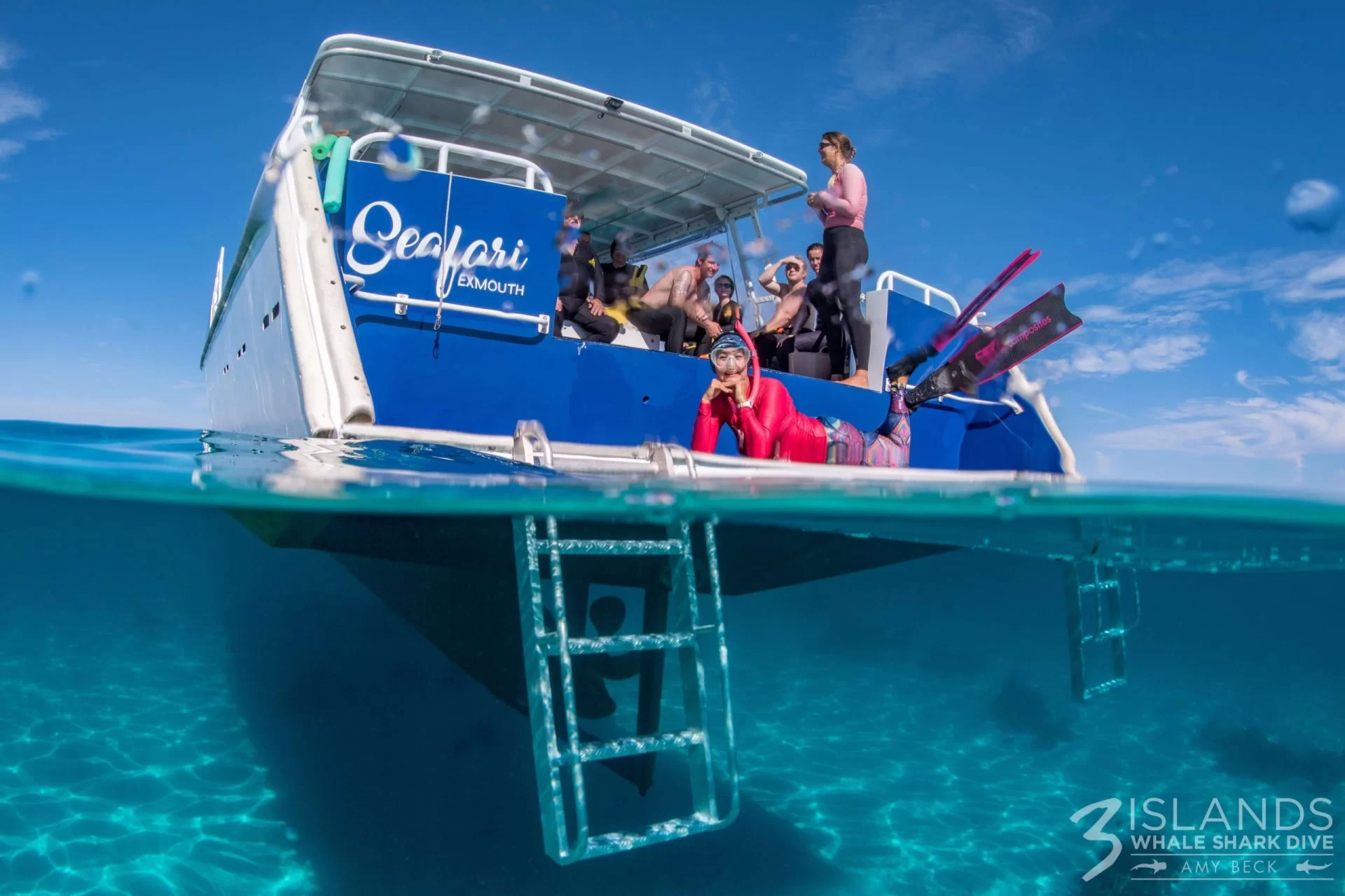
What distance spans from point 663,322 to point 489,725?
8847mm

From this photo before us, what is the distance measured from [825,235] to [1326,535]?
664 cm

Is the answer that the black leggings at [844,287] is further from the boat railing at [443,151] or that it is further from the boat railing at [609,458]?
the boat railing at [443,151]

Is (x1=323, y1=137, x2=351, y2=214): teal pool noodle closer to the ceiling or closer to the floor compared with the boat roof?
closer to the floor

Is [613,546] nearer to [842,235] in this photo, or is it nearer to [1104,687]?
[842,235]

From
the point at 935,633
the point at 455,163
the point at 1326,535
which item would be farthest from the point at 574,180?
the point at 935,633

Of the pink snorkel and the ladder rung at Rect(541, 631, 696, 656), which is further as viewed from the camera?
the pink snorkel

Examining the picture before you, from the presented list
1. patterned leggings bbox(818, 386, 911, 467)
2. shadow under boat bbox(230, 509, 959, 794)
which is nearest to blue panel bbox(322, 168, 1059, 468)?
shadow under boat bbox(230, 509, 959, 794)

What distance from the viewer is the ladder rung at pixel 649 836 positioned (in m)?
3.34

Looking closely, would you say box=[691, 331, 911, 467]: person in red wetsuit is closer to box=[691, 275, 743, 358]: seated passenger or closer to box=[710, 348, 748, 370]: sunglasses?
box=[710, 348, 748, 370]: sunglasses

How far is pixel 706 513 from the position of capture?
5.55 meters

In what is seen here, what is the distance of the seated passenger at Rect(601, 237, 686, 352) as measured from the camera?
7.48m

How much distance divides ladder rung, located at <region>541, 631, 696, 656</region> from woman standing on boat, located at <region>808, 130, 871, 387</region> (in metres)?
4.14

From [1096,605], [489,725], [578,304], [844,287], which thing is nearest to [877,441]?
[844,287]

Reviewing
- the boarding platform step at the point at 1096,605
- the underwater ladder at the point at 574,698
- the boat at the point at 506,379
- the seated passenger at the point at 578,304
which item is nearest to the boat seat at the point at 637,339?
the boat at the point at 506,379
